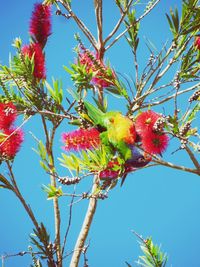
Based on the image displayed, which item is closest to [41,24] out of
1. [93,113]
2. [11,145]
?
[11,145]

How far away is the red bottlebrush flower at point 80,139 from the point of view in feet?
1.92

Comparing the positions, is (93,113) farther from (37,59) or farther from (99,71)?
(37,59)

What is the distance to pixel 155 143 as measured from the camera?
1.66 ft

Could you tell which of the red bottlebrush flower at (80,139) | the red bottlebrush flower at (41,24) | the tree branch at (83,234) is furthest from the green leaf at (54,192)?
the red bottlebrush flower at (41,24)

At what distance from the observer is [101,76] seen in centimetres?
62

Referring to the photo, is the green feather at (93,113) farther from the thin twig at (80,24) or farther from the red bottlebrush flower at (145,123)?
the thin twig at (80,24)

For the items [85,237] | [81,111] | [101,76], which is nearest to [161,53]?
[101,76]

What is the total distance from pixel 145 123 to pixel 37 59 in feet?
1.10

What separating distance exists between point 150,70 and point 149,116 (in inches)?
9.7

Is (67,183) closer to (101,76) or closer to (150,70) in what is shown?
(101,76)

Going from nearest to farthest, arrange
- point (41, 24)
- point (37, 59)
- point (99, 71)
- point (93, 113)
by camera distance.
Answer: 1. point (93, 113)
2. point (99, 71)
3. point (37, 59)
4. point (41, 24)

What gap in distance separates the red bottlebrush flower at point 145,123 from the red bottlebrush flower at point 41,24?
444mm

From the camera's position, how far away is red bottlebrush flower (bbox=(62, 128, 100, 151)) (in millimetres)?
585

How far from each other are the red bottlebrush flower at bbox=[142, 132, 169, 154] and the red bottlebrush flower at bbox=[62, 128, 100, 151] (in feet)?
0.30
